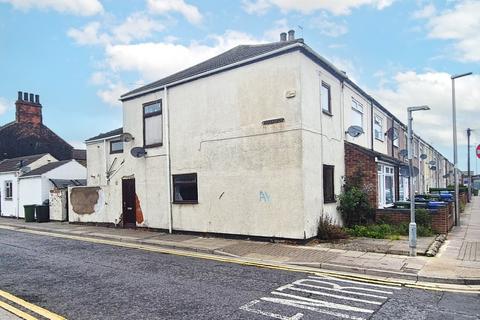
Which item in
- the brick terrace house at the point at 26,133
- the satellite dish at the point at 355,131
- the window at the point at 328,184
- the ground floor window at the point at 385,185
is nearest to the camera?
the window at the point at 328,184

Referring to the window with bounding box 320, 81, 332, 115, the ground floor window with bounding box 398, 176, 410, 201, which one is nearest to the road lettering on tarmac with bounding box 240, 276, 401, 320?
the window with bounding box 320, 81, 332, 115

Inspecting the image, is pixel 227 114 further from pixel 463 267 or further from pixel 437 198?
pixel 437 198

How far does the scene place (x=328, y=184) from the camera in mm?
13461

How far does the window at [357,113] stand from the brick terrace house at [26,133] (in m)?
29.1

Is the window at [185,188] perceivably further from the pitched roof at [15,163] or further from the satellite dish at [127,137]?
the pitched roof at [15,163]

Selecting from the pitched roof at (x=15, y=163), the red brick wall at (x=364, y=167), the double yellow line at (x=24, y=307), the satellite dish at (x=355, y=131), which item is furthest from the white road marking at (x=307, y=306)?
the pitched roof at (x=15, y=163)

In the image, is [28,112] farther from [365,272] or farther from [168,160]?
[365,272]

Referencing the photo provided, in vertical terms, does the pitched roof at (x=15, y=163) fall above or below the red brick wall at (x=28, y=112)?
below

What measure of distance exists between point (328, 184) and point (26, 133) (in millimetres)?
30191

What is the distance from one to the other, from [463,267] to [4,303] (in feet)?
29.4

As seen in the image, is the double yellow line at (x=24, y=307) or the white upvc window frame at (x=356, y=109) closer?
the double yellow line at (x=24, y=307)

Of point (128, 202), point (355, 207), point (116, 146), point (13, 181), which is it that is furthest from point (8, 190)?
point (355, 207)

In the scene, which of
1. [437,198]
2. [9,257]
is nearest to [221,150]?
[9,257]

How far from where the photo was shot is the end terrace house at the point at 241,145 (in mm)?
11781
